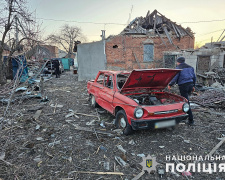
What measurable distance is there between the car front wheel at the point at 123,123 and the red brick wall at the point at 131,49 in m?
10.1

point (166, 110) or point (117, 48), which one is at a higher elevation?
point (117, 48)

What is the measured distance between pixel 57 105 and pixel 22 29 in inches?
210

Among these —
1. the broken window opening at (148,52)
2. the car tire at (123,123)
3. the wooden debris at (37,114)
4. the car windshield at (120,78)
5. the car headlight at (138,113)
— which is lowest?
the wooden debris at (37,114)

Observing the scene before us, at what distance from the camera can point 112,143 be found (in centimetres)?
394

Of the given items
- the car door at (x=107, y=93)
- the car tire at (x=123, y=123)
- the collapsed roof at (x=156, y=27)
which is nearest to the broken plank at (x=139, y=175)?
the car tire at (x=123, y=123)

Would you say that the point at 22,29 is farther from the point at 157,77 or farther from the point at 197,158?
the point at 197,158

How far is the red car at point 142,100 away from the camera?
380 centimetres

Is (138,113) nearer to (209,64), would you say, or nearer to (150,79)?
(150,79)

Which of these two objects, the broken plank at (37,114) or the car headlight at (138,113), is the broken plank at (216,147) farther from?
the broken plank at (37,114)

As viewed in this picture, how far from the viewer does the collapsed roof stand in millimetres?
15312

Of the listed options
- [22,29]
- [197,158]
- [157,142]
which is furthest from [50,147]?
[22,29]

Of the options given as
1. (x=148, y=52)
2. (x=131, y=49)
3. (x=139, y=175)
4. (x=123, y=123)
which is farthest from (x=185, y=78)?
(x=148, y=52)

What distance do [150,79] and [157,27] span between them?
13.4 meters

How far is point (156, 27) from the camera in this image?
16.1 meters
